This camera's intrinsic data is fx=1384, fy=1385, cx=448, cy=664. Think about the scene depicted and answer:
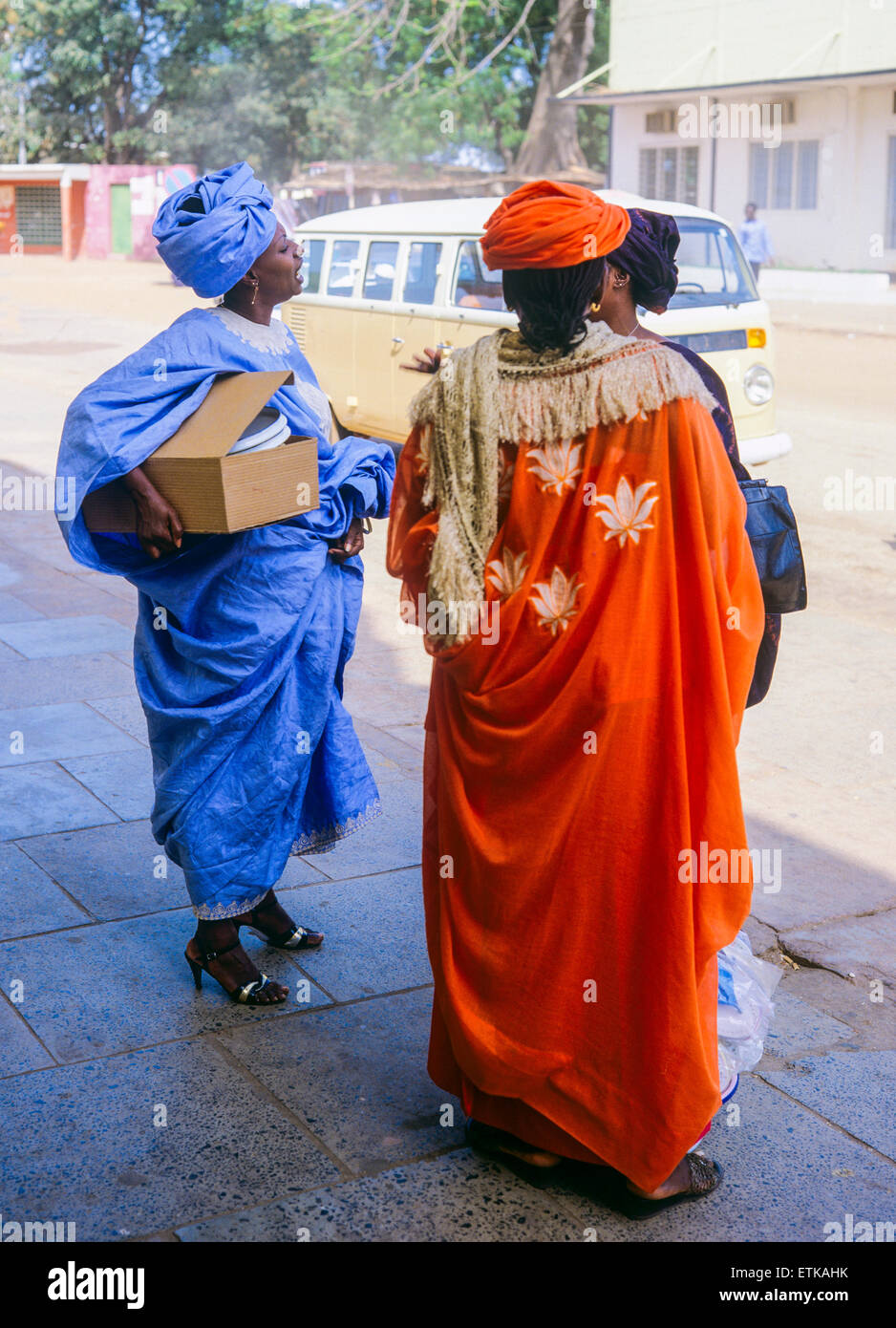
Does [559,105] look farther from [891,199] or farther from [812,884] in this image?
[812,884]

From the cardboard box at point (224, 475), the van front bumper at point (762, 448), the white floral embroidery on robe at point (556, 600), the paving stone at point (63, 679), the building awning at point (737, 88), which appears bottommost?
the paving stone at point (63, 679)

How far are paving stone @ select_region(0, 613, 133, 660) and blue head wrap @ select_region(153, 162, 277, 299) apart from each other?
3146 millimetres

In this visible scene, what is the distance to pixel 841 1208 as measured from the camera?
2.53m

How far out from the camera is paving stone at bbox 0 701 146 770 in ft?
15.5

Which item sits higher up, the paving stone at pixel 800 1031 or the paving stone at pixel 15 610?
the paving stone at pixel 15 610

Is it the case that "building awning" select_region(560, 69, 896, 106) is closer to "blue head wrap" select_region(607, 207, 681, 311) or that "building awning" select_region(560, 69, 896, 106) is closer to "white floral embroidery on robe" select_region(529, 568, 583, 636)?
"blue head wrap" select_region(607, 207, 681, 311)

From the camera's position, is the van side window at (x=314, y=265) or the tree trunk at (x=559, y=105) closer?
the van side window at (x=314, y=265)

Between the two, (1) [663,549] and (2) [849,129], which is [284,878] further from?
(2) [849,129]

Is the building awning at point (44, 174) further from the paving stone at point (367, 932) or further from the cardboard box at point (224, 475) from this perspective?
the cardboard box at point (224, 475)

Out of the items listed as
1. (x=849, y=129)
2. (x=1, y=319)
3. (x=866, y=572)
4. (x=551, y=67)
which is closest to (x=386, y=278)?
(x=866, y=572)

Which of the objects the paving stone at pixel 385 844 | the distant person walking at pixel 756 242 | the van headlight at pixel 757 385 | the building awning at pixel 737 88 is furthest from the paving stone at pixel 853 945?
the building awning at pixel 737 88

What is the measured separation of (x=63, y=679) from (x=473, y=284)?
5359mm

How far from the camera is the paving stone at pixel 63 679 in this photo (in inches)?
211

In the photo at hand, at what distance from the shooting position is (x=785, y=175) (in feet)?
93.5
